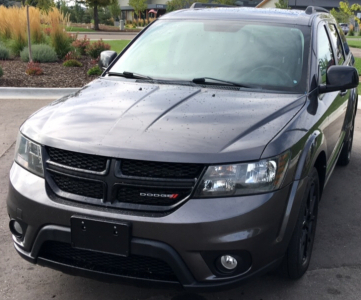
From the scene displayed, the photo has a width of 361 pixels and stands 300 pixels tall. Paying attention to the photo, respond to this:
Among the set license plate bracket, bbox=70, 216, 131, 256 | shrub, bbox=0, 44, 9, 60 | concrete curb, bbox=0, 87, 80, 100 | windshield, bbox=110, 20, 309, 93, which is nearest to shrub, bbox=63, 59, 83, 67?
shrub, bbox=0, 44, 9, 60

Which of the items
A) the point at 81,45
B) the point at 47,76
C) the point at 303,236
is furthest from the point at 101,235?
the point at 81,45

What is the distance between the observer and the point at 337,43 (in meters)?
5.42

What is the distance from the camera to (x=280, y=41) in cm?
417

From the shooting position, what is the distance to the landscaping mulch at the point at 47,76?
11603 mm

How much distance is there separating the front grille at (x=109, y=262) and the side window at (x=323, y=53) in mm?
2103

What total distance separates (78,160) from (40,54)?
12.6 metres

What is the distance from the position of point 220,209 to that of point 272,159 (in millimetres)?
413

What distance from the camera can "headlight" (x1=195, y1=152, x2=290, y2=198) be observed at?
274cm

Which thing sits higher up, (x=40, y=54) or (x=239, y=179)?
(x=239, y=179)

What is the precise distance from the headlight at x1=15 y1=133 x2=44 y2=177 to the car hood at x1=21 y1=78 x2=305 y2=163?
61mm

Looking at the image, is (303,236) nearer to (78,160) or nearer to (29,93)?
(78,160)

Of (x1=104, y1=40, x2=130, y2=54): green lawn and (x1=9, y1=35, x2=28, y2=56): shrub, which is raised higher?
(x1=9, y1=35, x2=28, y2=56): shrub

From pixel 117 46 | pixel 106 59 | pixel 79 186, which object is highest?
pixel 106 59

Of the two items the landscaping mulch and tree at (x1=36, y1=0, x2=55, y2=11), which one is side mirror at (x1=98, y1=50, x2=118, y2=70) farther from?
tree at (x1=36, y1=0, x2=55, y2=11)
